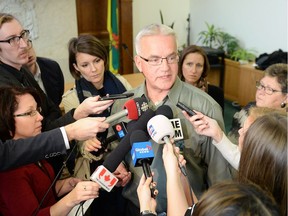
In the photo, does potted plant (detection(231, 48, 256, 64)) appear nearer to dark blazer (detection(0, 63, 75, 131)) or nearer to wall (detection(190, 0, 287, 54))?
wall (detection(190, 0, 287, 54))

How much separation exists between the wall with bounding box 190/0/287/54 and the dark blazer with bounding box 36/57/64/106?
3.38m

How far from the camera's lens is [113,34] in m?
4.71

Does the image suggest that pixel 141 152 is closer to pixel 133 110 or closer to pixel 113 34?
pixel 133 110

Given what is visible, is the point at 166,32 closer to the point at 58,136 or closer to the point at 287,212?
the point at 58,136

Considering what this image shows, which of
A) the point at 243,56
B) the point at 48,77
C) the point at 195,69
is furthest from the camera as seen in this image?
the point at 243,56

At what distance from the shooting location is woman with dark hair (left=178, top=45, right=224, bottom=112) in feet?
7.87

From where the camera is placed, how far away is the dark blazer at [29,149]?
44.9 inches

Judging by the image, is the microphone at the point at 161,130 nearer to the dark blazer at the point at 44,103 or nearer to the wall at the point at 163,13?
the dark blazer at the point at 44,103

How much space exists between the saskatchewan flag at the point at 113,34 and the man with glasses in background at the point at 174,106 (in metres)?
3.33

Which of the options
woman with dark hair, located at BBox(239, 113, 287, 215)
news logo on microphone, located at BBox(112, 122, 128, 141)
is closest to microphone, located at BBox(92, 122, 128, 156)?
news logo on microphone, located at BBox(112, 122, 128, 141)

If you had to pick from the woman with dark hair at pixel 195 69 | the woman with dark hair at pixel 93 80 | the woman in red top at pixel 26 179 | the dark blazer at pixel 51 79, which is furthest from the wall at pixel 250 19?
the woman in red top at pixel 26 179

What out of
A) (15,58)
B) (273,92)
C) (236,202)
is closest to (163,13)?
(273,92)

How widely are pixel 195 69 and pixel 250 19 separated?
2.84 metres

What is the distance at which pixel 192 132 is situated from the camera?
138cm
